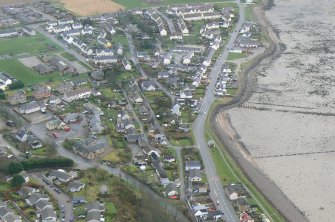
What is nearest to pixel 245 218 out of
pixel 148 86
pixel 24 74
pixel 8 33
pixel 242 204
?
pixel 242 204

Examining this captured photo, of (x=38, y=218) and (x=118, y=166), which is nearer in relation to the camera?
(x=38, y=218)

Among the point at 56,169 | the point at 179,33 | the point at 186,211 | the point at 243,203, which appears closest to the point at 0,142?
the point at 56,169

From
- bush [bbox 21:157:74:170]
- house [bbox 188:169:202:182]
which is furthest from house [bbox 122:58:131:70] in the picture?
house [bbox 188:169:202:182]

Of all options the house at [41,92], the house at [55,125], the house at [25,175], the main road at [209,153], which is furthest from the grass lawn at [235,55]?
the house at [25,175]

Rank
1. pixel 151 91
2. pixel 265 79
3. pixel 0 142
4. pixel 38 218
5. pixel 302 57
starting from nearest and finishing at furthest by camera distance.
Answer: pixel 38 218, pixel 0 142, pixel 151 91, pixel 265 79, pixel 302 57

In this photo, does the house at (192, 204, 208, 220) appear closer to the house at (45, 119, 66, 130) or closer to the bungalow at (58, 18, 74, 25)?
the house at (45, 119, 66, 130)

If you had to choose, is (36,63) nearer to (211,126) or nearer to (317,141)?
(211,126)
